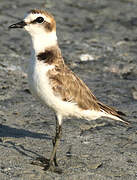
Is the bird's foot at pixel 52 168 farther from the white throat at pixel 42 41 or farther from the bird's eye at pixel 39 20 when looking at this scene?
the bird's eye at pixel 39 20

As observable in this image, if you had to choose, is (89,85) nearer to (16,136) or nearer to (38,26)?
(16,136)

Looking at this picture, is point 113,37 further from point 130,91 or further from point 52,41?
point 52,41

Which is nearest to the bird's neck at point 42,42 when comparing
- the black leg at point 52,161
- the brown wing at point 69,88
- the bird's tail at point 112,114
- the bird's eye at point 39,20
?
the bird's eye at point 39,20

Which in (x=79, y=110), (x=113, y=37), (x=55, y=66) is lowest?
(x=113, y=37)

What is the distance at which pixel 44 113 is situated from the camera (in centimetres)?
784

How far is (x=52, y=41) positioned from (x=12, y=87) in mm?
2628

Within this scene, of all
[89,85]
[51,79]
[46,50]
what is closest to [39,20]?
[46,50]

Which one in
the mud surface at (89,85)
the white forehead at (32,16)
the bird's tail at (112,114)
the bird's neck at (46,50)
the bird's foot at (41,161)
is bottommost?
the mud surface at (89,85)

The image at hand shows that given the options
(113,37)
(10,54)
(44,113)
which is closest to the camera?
(44,113)

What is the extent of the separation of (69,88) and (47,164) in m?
1.03

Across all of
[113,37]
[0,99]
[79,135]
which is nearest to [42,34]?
[79,135]

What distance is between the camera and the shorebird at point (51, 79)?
5.93 metres

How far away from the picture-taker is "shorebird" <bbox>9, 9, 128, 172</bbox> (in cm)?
593

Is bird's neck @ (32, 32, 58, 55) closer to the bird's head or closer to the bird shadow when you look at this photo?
the bird's head
